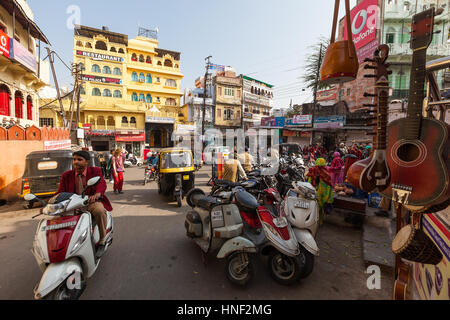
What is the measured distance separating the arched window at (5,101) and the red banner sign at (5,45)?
238 centimetres

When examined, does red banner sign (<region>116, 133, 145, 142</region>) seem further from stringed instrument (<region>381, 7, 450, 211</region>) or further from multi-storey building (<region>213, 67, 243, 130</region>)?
stringed instrument (<region>381, 7, 450, 211</region>)

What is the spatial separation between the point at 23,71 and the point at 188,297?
54.8ft

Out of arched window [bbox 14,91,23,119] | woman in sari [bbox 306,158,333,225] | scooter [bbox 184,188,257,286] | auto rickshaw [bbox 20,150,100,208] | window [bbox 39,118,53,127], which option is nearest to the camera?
scooter [bbox 184,188,257,286]

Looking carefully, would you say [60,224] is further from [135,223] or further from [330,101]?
[330,101]

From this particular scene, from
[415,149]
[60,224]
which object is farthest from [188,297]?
[415,149]

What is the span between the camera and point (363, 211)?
4719 mm

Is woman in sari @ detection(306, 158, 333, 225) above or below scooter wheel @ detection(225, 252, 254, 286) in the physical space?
above

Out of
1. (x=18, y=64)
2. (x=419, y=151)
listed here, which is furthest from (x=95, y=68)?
(x=419, y=151)

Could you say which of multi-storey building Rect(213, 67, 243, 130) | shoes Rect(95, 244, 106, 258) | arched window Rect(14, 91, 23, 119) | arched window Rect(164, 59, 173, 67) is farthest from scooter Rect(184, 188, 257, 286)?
arched window Rect(164, 59, 173, 67)

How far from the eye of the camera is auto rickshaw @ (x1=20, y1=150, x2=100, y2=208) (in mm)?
6145

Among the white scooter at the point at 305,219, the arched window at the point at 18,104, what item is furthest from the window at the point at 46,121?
the white scooter at the point at 305,219

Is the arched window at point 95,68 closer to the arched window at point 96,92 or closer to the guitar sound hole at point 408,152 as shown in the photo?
the arched window at point 96,92

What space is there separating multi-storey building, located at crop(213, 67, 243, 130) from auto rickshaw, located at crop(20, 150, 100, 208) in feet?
88.3

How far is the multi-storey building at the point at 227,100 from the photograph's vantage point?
32375 mm
